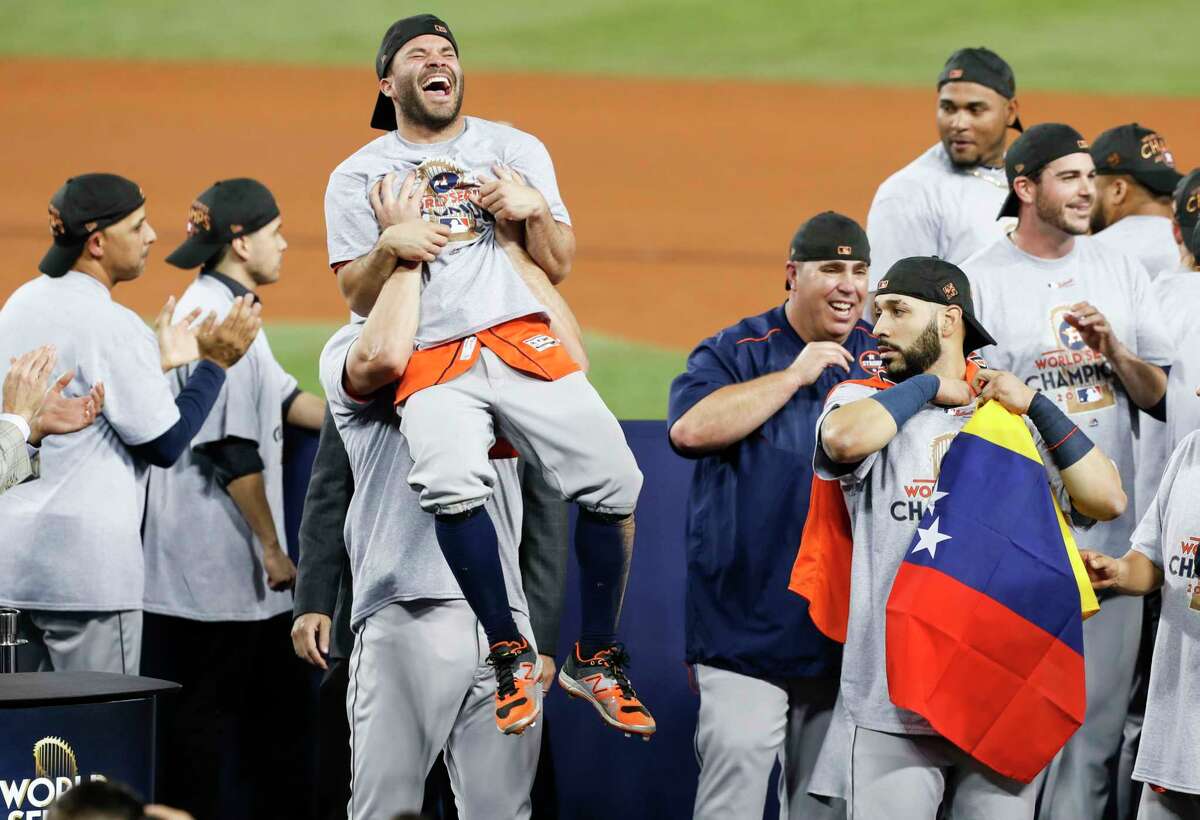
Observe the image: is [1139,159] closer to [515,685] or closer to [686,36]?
[515,685]

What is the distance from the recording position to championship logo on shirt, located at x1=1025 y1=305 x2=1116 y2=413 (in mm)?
5020

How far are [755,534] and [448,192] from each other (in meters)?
1.36

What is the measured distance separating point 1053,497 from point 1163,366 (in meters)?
1.41

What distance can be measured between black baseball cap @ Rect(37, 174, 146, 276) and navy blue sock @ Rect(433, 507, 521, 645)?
6.43 ft

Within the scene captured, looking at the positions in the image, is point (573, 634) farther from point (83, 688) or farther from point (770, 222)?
point (770, 222)

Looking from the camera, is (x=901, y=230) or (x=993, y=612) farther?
(x=901, y=230)

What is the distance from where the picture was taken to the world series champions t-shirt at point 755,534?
177 inches

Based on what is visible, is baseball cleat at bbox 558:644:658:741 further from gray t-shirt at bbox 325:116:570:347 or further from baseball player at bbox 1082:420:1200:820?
baseball player at bbox 1082:420:1200:820

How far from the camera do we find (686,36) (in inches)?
549

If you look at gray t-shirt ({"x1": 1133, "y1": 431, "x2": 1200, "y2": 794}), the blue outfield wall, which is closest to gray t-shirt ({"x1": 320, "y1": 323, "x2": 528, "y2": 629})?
the blue outfield wall

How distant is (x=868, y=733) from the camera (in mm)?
3898

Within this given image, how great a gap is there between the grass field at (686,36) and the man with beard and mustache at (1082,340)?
8.06m

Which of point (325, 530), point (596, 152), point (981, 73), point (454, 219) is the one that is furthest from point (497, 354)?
point (596, 152)

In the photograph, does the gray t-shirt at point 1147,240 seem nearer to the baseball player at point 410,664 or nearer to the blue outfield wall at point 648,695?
the blue outfield wall at point 648,695
